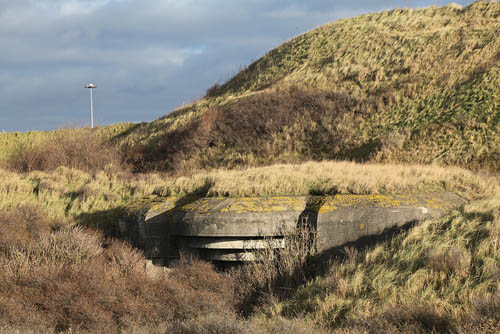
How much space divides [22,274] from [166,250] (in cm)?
320

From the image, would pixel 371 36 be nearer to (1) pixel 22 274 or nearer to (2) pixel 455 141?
(2) pixel 455 141

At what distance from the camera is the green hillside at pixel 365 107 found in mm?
21203

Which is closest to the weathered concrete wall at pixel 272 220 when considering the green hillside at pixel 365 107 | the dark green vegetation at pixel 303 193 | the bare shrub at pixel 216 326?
the dark green vegetation at pixel 303 193

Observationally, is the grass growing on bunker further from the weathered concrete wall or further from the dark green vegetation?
A: the weathered concrete wall

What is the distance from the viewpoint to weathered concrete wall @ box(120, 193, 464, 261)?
410 inches

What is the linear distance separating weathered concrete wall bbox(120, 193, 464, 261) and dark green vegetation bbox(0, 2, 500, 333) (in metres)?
0.48

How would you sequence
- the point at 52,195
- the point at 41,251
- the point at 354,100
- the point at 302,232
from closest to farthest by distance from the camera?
the point at 302,232
the point at 41,251
the point at 52,195
the point at 354,100

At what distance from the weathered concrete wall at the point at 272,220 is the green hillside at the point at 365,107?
8.65m

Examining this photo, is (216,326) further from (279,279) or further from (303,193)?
(303,193)

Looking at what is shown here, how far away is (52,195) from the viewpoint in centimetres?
1559

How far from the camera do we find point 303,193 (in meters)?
12.0

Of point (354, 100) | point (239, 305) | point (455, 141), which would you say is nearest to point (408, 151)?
point (455, 141)

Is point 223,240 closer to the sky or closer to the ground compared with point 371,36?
closer to the ground

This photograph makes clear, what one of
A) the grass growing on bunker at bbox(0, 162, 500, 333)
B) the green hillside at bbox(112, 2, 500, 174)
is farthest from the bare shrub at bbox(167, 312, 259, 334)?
the green hillside at bbox(112, 2, 500, 174)
